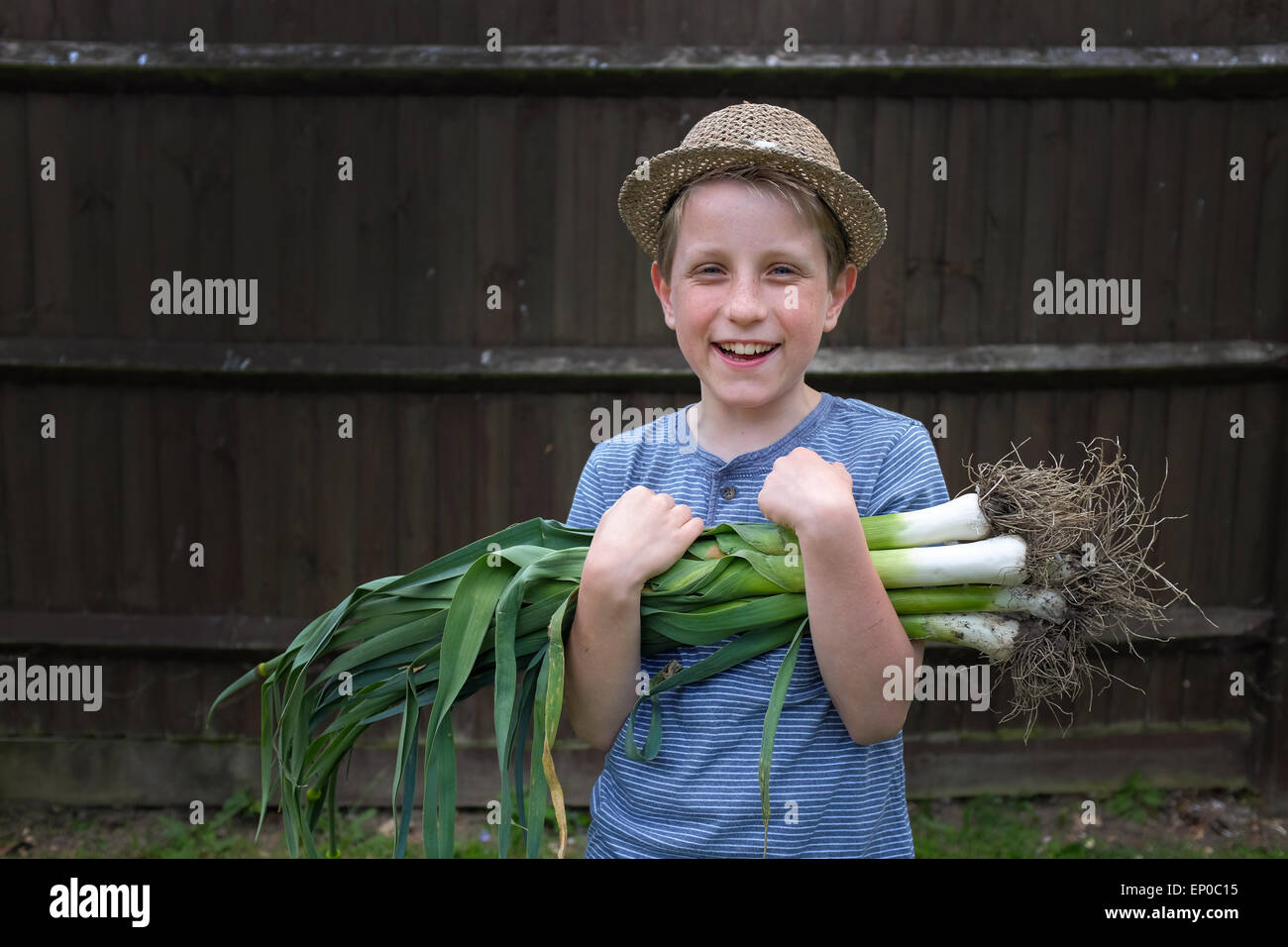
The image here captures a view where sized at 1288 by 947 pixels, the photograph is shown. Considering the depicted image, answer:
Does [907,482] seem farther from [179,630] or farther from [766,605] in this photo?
[179,630]

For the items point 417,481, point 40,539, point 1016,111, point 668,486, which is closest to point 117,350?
point 40,539

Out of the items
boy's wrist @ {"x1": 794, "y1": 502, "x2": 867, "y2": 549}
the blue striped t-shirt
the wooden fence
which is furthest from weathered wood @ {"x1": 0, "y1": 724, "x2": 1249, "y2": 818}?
boy's wrist @ {"x1": 794, "y1": 502, "x2": 867, "y2": 549}

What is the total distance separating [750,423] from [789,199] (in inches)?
12.4

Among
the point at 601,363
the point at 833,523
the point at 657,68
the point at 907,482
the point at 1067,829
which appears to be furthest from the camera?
the point at 1067,829

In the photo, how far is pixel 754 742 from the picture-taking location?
4.33 feet

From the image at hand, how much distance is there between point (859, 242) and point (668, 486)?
46cm

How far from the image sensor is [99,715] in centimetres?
323

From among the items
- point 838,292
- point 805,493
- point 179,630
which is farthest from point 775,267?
point 179,630

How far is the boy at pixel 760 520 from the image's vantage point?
A: 48.2 inches

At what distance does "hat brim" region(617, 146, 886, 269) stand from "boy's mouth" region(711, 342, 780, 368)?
237mm

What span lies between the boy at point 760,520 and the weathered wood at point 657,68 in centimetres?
167

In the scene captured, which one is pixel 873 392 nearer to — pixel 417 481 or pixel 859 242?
pixel 417 481

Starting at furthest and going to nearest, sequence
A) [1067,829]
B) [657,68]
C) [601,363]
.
A: 1. [1067,829]
2. [601,363]
3. [657,68]

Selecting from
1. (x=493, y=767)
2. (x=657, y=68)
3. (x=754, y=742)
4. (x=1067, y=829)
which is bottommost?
(x=1067, y=829)
